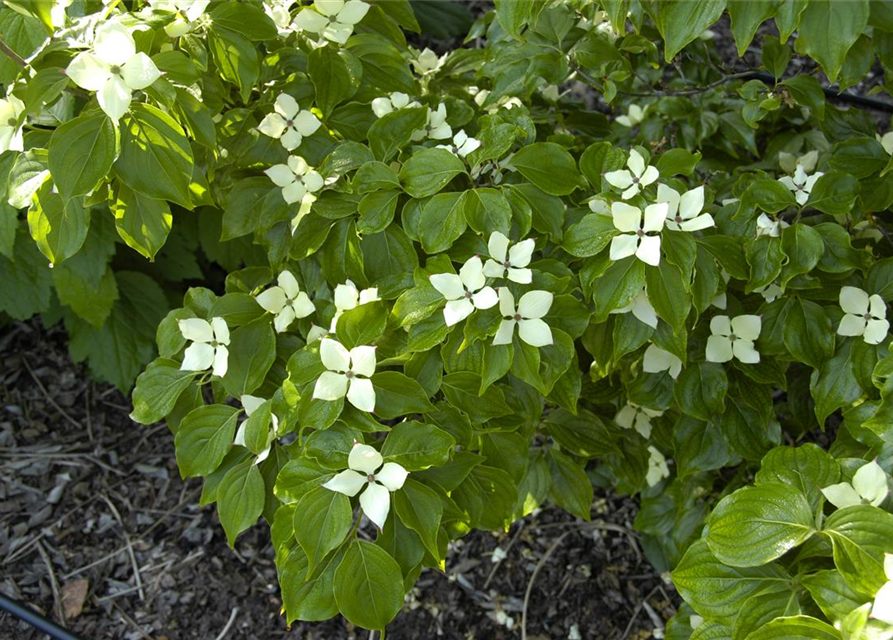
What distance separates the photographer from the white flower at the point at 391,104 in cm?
130

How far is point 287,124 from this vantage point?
130cm

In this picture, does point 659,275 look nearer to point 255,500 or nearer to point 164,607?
point 255,500

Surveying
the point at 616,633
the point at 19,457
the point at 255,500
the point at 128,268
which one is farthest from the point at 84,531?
the point at 616,633

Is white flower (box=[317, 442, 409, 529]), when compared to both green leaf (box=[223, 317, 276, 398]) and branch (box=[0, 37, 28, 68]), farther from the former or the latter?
branch (box=[0, 37, 28, 68])

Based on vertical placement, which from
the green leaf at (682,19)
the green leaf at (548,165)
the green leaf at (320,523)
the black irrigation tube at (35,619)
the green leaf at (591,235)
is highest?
the green leaf at (682,19)

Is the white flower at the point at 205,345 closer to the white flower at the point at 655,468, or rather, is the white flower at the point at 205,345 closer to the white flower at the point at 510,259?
the white flower at the point at 510,259

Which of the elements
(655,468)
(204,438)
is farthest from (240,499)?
(655,468)

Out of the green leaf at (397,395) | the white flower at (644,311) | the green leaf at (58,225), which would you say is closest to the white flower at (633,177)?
the white flower at (644,311)

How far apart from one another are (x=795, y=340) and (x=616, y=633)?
92cm

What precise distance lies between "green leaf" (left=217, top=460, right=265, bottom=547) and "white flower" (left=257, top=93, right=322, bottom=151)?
1.59 ft

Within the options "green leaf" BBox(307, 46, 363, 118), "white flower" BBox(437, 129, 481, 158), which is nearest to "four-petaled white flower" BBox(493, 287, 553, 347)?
"white flower" BBox(437, 129, 481, 158)

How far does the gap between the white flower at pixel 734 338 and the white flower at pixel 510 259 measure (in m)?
0.33

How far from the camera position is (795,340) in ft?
3.97

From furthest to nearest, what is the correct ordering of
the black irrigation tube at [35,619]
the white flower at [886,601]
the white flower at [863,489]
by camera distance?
1. the black irrigation tube at [35,619]
2. the white flower at [863,489]
3. the white flower at [886,601]
